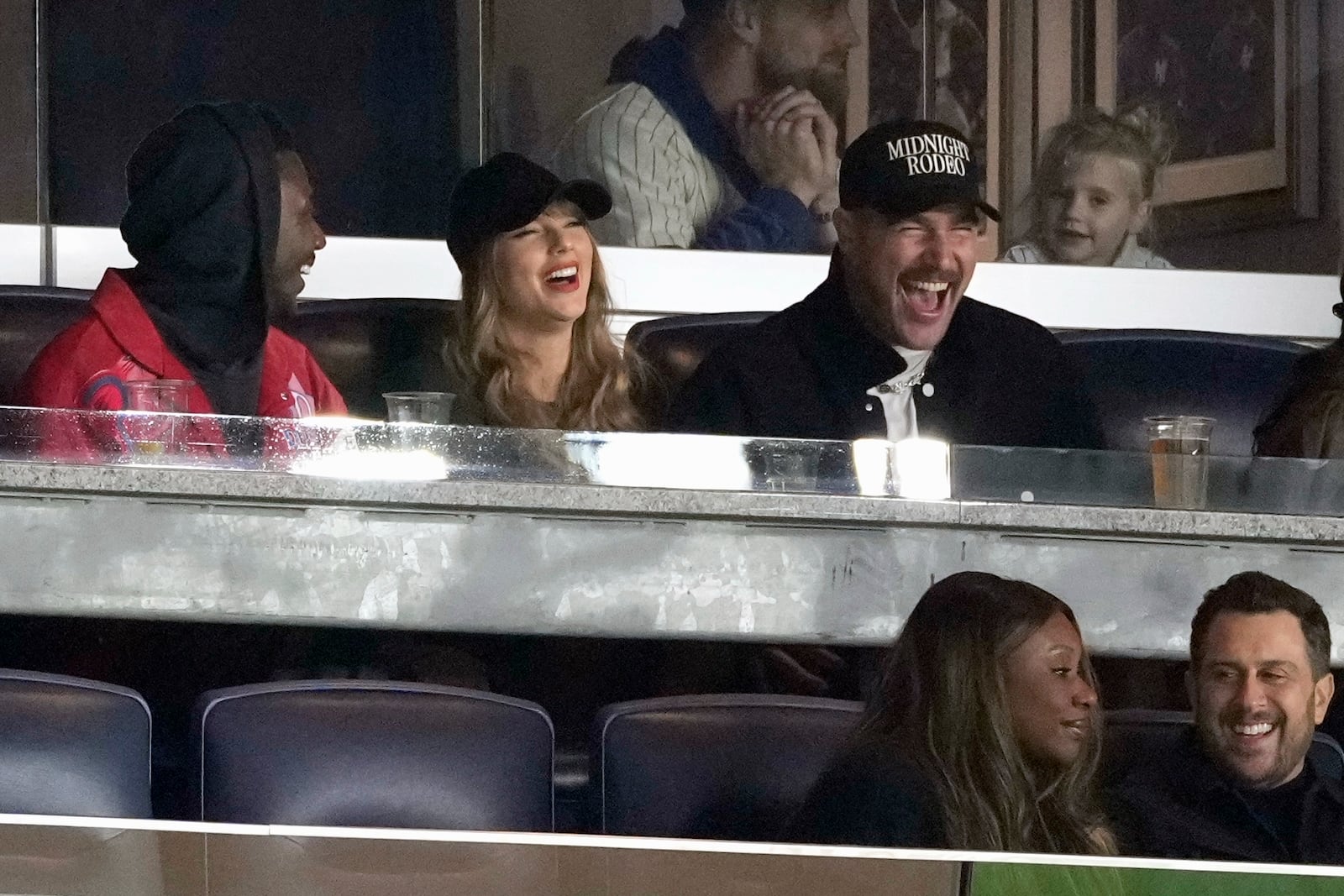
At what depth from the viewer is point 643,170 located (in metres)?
1.54

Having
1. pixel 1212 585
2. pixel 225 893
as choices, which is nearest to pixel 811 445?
pixel 1212 585

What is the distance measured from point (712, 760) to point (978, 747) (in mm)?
223

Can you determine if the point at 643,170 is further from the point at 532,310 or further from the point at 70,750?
the point at 70,750

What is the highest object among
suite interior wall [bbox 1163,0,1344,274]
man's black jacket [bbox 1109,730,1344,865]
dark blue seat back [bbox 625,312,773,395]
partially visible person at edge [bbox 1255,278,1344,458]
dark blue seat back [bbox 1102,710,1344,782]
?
suite interior wall [bbox 1163,0,1344,274]

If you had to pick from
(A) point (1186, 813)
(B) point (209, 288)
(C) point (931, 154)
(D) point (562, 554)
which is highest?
(C) point (931, 154)

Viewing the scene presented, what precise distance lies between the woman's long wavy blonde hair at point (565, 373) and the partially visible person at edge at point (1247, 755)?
1.73 feet

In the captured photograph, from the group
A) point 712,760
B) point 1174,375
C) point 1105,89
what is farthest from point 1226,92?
point 712,760

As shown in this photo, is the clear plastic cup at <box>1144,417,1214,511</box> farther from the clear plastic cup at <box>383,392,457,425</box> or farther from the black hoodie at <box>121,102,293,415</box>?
the black hoodie at <box>121,102,293,415</box>

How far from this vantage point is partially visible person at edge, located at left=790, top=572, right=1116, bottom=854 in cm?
152

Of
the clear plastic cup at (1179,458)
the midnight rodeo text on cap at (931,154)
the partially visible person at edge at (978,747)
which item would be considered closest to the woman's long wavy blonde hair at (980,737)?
the partially visible person at edge at (978,747)

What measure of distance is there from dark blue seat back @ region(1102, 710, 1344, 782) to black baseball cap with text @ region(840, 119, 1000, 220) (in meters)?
0.44

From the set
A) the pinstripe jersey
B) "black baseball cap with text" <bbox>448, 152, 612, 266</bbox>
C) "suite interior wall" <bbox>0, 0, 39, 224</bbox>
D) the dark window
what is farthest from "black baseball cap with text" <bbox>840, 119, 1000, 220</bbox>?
"suite interior wall" <bbox>0, 0, 39, 224</bbox>

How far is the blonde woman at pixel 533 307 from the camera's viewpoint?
4.99 feet

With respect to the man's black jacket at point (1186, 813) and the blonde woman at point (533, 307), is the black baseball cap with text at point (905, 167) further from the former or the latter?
the man's black jacket at point (1186, 813)
